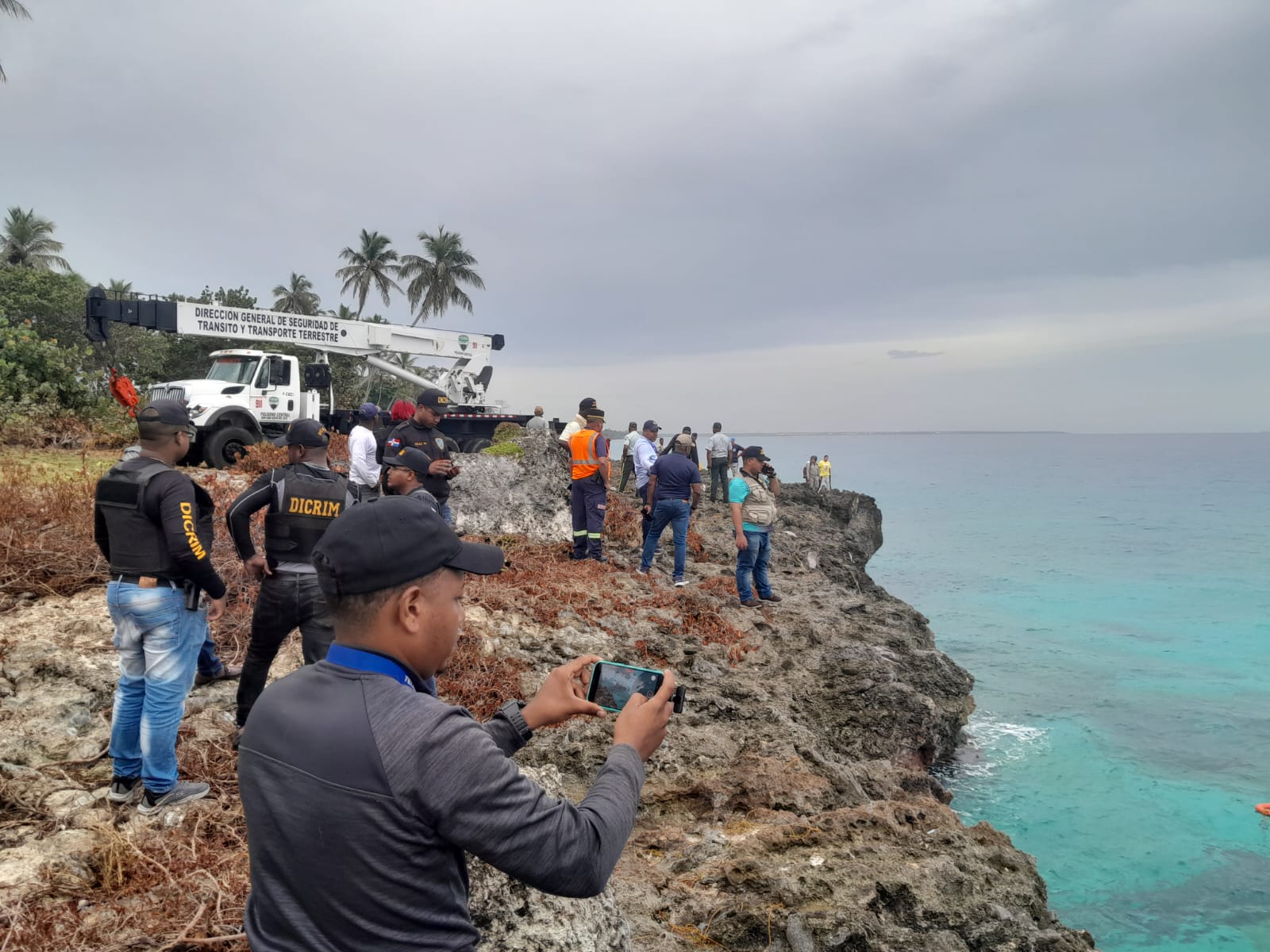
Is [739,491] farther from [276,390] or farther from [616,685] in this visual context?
[276,390]

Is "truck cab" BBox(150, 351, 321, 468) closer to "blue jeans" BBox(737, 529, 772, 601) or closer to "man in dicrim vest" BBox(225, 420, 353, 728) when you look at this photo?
"blue jeans" BBox(737, 529, 772, 601)

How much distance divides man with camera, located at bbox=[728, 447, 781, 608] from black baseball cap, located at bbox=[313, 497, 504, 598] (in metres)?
7.68

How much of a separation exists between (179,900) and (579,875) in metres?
2.42

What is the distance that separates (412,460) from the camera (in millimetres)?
6090

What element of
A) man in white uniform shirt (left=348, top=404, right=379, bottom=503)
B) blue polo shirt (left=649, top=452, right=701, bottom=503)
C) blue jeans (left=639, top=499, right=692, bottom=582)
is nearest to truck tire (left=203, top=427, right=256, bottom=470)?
man in white uniform shirt (left=348, top=404, right=379, bottom=503)

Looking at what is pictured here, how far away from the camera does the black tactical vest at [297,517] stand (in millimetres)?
4391

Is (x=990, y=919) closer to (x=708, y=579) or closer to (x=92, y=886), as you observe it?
(x=92, y=886)

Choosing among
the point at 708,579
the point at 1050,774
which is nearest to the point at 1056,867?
the point at 1050,774

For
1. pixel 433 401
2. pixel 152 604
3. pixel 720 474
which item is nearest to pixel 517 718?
pixel 152 604

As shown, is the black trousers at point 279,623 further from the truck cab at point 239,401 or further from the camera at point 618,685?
the truck cab at point 239,401

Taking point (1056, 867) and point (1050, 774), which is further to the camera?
point (1050, 774)

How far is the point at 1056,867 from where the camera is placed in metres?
8.27

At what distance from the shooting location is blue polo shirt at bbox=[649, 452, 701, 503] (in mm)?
9984

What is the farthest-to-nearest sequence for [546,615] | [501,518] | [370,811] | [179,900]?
[501,518], [546,615], [179,900], [370,811]
